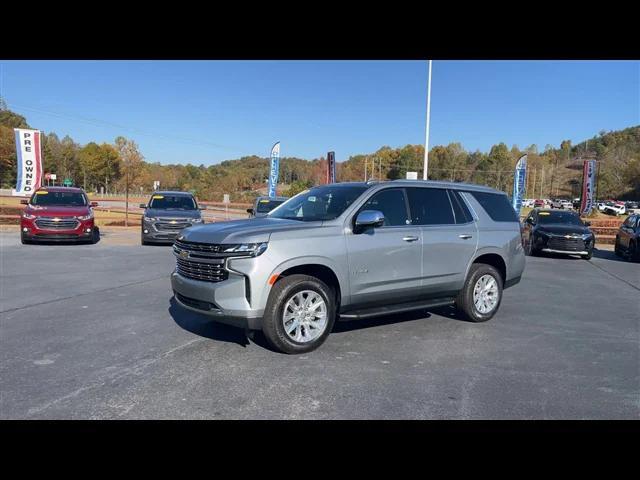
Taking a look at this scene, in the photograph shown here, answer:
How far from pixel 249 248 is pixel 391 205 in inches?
80.2

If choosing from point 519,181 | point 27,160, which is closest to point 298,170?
point 519,181

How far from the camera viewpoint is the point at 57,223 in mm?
14570

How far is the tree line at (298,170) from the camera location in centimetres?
7031

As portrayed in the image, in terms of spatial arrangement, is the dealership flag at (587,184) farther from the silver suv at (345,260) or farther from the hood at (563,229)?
the silver suv at (345,260)

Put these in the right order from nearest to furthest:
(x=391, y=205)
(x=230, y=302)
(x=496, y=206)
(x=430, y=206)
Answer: (x=230, y=302), (x=391, y=205), (x=430, y=206), (x=496, y=206)

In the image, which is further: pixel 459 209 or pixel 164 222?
pixel 164 222

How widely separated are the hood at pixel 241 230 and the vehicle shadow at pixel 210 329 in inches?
34.3

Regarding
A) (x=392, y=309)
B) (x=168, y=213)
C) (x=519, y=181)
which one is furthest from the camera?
(x=519, y=181)

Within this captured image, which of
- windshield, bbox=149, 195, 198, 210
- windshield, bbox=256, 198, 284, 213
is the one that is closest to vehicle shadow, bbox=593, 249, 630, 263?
windshield, bbox=256, 198, 284, 213

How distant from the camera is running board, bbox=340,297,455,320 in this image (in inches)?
218

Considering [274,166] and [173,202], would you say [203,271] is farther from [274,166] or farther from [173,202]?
[274,166]

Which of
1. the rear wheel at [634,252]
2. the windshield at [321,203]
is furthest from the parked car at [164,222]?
the rear wheel at [634,252]
